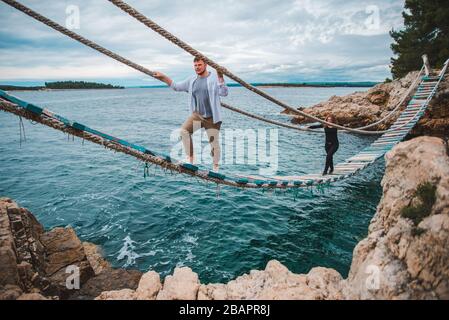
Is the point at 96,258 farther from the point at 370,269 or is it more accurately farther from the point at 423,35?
the point at 423,35

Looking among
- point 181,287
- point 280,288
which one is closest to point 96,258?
point 181,287

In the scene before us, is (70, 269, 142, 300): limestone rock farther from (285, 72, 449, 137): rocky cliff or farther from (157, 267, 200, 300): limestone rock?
(285, 72, 449, 137): rocky cliff

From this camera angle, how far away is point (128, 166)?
19.4m

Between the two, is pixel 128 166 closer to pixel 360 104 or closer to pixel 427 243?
pixel 427 243

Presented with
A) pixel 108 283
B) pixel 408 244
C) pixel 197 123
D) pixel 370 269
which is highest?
pixel 197 123

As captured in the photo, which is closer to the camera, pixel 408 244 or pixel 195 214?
pixel 408 244

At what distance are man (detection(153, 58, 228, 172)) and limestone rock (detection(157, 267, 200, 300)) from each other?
104 inches

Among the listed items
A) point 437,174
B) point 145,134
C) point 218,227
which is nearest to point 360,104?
point 145,134

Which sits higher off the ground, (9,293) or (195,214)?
(9,293)

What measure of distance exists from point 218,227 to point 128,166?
11.4 m

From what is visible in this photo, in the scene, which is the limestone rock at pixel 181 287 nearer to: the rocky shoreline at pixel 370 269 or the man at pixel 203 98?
the rocky shoreline at pixel 370 269

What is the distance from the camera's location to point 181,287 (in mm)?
4984

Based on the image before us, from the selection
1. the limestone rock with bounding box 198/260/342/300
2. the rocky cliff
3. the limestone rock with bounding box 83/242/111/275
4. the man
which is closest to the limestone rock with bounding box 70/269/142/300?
the limestone rock with bounding box 83/242/111/275

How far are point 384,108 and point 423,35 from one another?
800 cm
